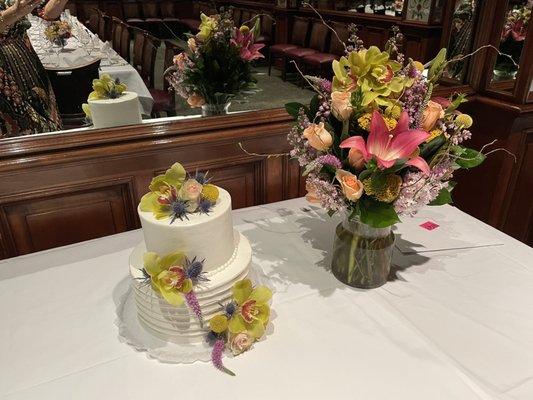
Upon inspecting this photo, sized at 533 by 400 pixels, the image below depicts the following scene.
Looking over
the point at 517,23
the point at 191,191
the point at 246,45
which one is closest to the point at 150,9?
the point at 246,45

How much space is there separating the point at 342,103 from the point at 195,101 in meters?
0.70

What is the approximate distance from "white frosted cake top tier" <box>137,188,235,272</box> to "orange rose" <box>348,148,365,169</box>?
223 millimetres

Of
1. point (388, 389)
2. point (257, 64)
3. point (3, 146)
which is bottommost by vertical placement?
point (388, 389)

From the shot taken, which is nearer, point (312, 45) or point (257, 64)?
point (257, 64)

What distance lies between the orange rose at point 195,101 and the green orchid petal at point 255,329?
30.4 inches

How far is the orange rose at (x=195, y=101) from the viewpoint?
129 cm

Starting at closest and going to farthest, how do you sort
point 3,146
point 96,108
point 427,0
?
point 3,146, point 96,108, point 427,0

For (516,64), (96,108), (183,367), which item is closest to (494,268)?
(183,367)

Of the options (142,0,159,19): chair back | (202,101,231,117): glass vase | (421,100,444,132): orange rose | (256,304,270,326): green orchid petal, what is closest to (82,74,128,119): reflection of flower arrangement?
(202,101,231,117): glass vase

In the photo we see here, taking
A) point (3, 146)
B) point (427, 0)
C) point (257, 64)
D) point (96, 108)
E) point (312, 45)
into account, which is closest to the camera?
point (3, 146)

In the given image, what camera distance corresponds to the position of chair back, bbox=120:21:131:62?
73.3 inches

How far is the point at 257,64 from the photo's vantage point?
4.46 ft

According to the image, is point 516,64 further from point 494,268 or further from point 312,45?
point 312,45

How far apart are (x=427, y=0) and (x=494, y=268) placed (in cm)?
238
